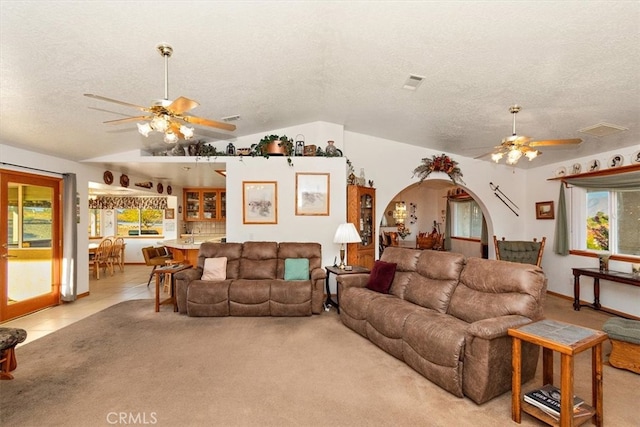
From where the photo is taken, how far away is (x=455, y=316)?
291cm

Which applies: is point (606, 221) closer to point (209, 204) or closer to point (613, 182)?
point (613, 182)

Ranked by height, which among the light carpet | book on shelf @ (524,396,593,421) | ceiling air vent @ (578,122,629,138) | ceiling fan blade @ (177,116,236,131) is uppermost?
ceiling air vent @ (578,122,629,138)

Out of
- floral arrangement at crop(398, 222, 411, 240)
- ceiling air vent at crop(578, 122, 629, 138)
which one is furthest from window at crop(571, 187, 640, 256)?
floral arrangement at crop(398, 222, 411, 240)

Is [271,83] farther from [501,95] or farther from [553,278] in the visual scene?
[553,278]

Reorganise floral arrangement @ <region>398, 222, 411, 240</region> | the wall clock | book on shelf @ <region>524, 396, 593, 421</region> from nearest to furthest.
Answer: book on shelf @ <region>524, 396, 593, 421</region> < the wall clock < floral arrangement @ <region>398, 222, 411, 240</region>

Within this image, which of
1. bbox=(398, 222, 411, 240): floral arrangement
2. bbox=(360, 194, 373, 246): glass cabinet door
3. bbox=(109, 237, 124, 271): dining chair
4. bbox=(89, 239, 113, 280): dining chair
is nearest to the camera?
bbox=(360, 194, 373, 246): glass cabinet door

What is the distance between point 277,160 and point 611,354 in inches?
186

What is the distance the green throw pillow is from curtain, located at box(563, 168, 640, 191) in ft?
14.7

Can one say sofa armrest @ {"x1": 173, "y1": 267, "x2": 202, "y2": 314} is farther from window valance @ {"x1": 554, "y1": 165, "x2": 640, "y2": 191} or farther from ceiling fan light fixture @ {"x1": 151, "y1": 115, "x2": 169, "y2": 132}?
window valance @ {"x1": 554, "y1": 165, "x2": 640, "y2": 191}

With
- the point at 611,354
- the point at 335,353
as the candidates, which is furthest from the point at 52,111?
the point at 611,354

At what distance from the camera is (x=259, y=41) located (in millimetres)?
2762

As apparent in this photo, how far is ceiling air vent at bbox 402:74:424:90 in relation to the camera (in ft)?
10.8

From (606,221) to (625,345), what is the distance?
114 inches

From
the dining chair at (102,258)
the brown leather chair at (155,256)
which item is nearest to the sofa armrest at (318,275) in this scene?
the brown leather chair at (155,256)
